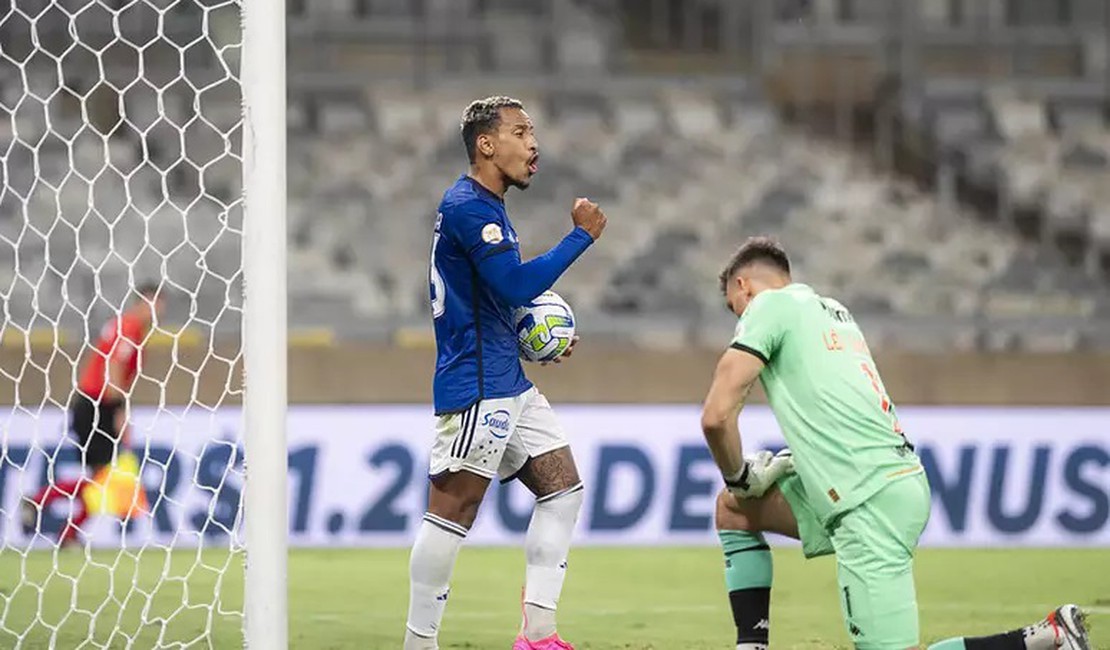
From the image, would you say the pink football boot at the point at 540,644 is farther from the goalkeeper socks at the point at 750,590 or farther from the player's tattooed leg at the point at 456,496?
the goalkeeper socks at the point at 750,590

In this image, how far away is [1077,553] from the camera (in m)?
9.44

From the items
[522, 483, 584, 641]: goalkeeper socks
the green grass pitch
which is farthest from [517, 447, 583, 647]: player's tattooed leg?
the green grass pitch

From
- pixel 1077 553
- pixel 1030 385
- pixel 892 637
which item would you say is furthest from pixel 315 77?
pixel 892 637

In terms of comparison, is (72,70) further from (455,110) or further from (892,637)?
(892,637)

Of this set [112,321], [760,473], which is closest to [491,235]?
[760,473]

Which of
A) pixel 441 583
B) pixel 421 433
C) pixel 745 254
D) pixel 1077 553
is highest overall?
pixel 745 254

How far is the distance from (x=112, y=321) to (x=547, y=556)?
6.03m

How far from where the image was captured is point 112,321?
10.5 metres

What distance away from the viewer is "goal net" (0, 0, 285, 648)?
567 centimetres

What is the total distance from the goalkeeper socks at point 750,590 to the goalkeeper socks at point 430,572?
0.77 metres

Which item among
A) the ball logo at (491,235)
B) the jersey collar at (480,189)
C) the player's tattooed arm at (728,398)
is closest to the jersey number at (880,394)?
the player's tattooed arm at (728,398)

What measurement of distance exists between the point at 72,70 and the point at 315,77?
1860 millimetres

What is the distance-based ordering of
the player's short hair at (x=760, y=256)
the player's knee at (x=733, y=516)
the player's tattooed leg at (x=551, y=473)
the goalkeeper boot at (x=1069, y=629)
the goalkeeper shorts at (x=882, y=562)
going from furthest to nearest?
the player's tattooed leg at (x=551, y=473) < the player's knee at (x=733, y=516) < the player's short hair at (x=760, y=256) < the goalkeeper boot at (x=1069, y=629) < the goalkeeper shorts at (x=882, y=562)

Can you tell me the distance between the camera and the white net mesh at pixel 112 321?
23.9 ft
